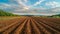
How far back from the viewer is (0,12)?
8175 cm

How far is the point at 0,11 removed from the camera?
83188 millimetres

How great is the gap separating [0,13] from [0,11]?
2470 mm

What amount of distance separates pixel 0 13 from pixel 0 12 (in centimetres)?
88

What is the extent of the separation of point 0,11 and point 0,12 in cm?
164

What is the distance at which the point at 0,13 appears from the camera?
266 ft
